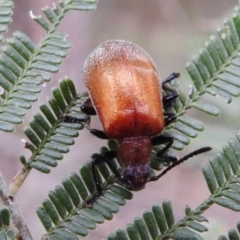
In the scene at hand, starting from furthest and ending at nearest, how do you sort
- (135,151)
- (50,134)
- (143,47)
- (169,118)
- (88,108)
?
(143,47)
(135,151)
(88,108)
(169,118)
(50,134)

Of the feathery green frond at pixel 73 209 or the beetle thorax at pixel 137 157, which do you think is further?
the beetle thorax at pixel 137 157

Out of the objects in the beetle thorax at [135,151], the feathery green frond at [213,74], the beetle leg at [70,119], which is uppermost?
the feathery green frond at [213,74]

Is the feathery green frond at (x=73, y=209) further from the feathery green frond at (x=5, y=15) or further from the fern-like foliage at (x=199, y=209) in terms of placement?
the feathery green frond at (x=5, y=15)

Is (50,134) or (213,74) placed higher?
(213,74)

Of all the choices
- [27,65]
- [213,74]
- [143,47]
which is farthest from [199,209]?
[143,47]

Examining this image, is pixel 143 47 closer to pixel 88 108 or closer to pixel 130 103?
pixel 130 103

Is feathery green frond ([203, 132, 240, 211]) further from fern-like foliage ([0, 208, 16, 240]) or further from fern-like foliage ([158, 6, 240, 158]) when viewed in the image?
fern-like foliage ([0, 208, 16, 240])

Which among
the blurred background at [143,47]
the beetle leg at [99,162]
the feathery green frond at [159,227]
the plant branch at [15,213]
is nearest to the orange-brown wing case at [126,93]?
the beetle leg at [99,162]

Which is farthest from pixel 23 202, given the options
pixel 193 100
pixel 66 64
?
pixel 193 100
